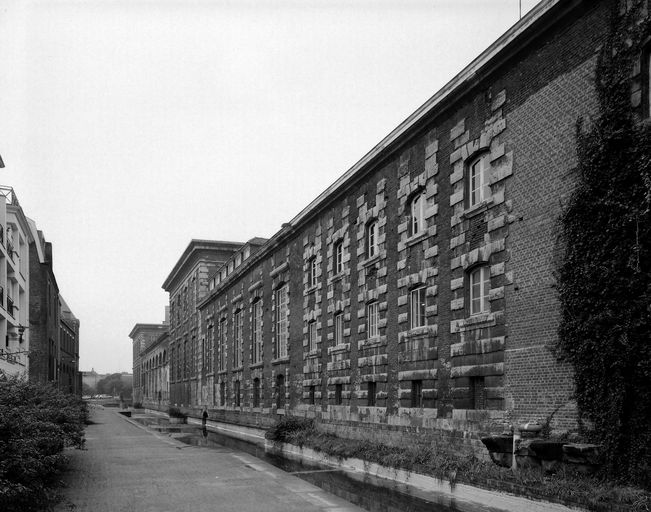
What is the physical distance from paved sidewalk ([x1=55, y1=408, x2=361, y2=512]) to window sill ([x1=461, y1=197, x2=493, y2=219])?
779 centimetres

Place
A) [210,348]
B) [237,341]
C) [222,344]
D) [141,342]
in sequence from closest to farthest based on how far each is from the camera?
[237,341] → [222,344] → [210,348] → [141,342]

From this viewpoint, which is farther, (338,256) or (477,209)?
(338,256)

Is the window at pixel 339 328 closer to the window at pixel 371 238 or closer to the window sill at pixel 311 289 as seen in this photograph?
the window sill at pixel 311 289

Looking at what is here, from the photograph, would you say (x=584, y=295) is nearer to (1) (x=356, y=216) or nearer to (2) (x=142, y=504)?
(2) (x=142, y=504)

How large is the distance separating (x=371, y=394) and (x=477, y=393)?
6895mm

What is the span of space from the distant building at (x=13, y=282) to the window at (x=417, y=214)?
15.9 m

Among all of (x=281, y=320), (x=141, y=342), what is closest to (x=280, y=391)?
(x=281, y=320)

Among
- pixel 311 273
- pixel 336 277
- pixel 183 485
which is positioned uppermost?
pixel 311 273

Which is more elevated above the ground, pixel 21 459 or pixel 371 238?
pixel 371 238

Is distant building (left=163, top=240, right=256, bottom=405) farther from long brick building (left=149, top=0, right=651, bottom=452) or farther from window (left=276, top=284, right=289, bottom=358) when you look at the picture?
long brick building (left=149, top=0, right=651, bottom=452)

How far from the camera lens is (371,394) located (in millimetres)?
23688

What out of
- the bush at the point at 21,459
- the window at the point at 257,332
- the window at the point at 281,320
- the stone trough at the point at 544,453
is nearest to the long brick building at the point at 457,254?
the stone trough at the point at 544,453

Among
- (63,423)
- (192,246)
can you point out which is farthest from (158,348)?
(63,423)

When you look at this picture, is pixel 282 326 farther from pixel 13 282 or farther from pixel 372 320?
pixel 13 282
